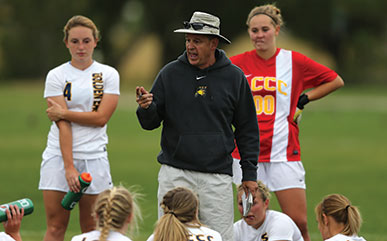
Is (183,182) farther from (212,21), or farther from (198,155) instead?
(212,21)

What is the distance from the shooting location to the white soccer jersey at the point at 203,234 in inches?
181

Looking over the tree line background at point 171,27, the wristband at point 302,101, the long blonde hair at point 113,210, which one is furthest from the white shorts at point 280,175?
the tree line background at point 171,27

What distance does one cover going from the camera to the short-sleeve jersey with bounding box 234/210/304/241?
5.81 metres

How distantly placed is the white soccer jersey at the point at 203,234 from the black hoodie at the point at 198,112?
52 cm

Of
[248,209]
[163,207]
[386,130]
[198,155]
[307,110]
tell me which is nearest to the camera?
[163,207]

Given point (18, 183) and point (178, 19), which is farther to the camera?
point (178, 19)

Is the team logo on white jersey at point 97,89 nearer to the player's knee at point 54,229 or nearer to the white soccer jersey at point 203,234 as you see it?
the player's knee at point 54,229

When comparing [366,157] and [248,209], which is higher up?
[248,209]

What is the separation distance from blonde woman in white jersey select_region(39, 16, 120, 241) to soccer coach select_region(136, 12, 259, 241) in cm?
92

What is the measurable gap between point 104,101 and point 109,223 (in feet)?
5.76

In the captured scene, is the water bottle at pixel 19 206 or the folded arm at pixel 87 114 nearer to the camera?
the water bottle at pixel 19 206

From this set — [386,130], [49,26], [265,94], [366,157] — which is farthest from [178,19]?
[265,94]

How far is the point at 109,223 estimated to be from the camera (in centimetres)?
438

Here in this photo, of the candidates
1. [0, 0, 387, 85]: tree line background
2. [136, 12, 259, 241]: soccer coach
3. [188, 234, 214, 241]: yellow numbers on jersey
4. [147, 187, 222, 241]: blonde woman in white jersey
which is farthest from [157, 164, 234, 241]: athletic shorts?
[0, 0, 387, 85]: tree line background
